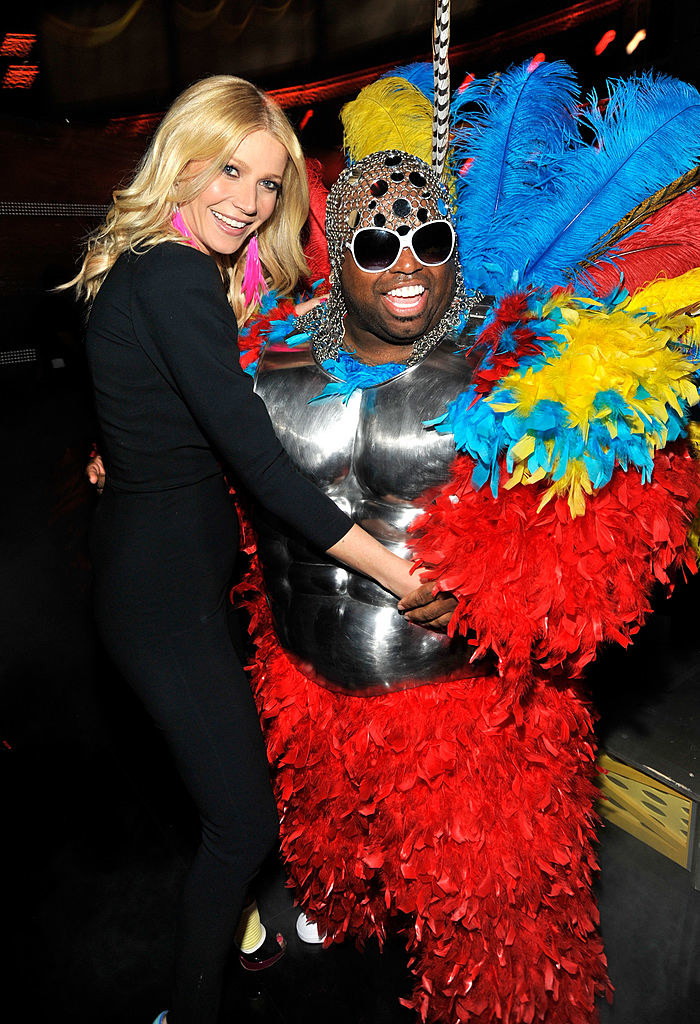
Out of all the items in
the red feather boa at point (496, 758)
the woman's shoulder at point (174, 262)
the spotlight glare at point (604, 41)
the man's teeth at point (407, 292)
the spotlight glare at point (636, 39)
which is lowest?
the red feather boa at point (496, 758)

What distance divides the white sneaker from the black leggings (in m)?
0.48

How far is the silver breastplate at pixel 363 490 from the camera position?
4.26 ft

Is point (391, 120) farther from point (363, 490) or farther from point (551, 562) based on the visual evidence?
point (551, 562)

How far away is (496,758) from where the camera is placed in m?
1.37

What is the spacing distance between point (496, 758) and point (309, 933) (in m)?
0.81

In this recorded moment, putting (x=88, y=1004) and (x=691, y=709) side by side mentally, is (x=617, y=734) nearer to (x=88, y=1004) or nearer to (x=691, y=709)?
(x=691, y=709)

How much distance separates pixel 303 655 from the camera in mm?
1477

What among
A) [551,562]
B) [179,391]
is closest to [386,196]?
[179,391]

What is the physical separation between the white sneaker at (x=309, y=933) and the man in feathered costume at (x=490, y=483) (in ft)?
1.17

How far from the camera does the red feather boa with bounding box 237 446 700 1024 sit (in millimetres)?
1183

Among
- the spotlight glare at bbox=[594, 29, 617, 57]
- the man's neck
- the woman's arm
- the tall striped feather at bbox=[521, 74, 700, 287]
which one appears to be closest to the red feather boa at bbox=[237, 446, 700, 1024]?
the woman's arm

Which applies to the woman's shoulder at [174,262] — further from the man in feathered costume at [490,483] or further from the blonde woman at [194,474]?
the man in feathered costume at [490,483]

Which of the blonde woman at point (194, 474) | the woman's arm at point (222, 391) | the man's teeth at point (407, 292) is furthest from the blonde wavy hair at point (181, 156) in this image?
the man's teeth at point (407, 292)

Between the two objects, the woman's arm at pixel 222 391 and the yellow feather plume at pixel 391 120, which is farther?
the yellow feather plume at pixel 391 120
